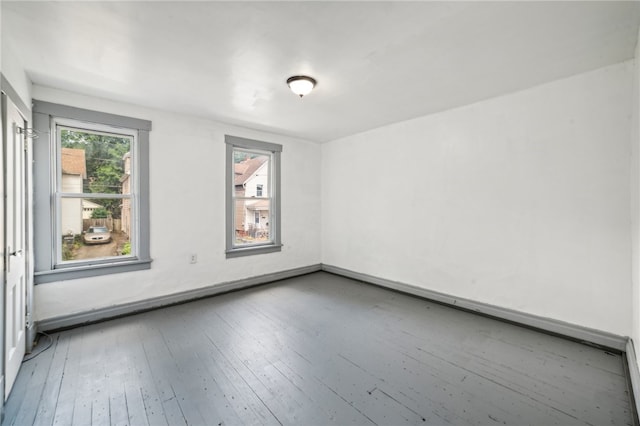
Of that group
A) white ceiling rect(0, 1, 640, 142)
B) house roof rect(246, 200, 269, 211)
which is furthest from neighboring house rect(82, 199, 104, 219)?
house roof rect(246, 200, 269, 211)

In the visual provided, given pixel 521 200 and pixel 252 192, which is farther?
pixel 252 192

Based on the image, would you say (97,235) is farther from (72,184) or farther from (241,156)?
(241,156)

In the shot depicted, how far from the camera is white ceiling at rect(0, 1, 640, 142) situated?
1.82m

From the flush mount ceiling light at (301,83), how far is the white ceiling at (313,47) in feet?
0.26

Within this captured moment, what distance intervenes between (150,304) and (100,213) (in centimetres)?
125

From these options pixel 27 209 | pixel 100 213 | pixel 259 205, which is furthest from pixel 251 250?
pixel 27 209

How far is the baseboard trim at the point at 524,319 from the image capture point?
2.57 m

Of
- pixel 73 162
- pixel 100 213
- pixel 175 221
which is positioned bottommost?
pixel 175 221

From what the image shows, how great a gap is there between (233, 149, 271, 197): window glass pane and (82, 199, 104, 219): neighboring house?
5.84 feet

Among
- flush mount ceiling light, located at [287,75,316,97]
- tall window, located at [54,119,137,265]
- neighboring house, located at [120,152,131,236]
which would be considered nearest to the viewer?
flush mount ceiling light, located at [287,75,316,97]

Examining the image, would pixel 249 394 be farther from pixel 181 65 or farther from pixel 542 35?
pixel 542 35

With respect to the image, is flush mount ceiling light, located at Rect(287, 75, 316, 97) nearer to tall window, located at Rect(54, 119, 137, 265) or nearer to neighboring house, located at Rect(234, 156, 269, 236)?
neighboring house, located at Rect(234, 156, 269, 236)

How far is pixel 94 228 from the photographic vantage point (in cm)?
326

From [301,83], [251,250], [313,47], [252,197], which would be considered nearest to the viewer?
[313,47]
